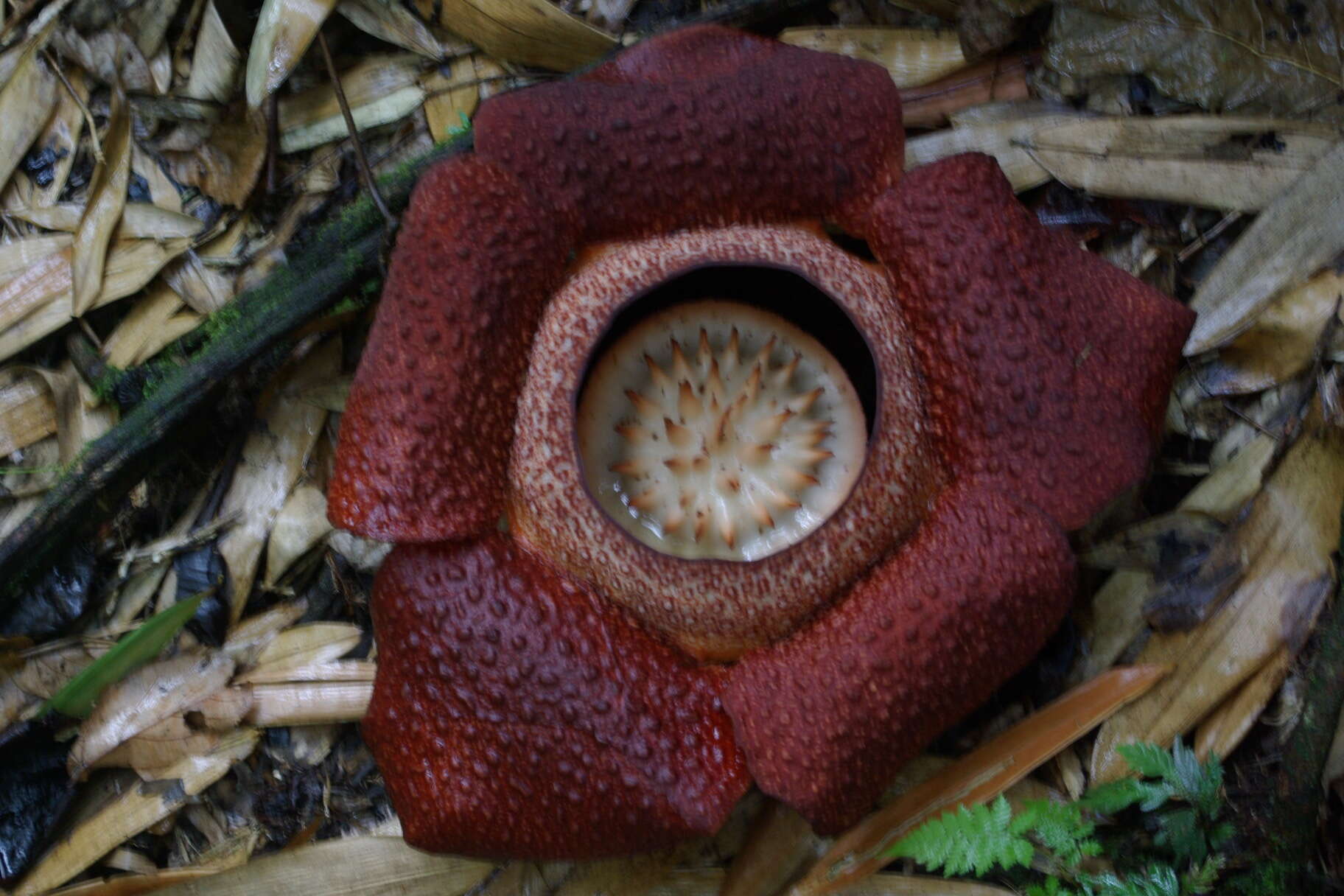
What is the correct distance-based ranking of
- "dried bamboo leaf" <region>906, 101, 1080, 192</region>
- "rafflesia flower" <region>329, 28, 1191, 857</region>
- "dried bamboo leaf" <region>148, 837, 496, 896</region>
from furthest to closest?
"dried bamboo leaf" <region>906, 101, 1080, 192</region>, "dried bamboo leaf" <region>148, 837, 496, 896</region>, "rafflesia flower" <region>329, 28, 1191, 857</region>

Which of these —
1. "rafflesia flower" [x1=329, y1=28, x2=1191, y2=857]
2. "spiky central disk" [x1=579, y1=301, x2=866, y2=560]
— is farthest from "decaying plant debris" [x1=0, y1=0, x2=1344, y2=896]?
"spiky central disk" [x1=579, y1=301, x2=866, y2=560]

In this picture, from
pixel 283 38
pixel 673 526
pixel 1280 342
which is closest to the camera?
pixel 673 526

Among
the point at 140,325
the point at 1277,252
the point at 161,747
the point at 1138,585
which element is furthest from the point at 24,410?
the point at 1277,252

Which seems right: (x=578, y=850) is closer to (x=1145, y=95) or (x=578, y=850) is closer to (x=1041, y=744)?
(x=1041, y=744)

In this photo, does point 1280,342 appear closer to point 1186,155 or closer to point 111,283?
point 1186,155

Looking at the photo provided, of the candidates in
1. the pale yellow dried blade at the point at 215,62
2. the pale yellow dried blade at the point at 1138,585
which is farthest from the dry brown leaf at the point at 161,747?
the pale yellow dried blade at the point at 1138,585

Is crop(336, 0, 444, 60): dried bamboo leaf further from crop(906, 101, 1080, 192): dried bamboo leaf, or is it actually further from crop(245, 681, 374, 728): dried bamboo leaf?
crop(245, 681, 374, 728): dried bamboo leaf

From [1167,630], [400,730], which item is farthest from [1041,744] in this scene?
[400,730]
